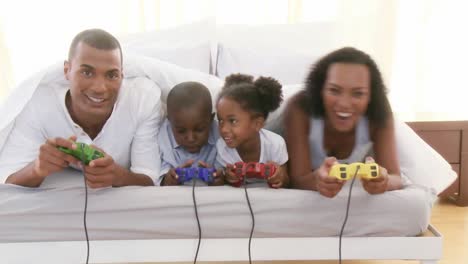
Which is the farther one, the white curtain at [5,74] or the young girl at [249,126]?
the white curtain at [5,74]

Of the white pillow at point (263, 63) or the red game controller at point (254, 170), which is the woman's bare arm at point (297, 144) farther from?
the white pillow at point (263, 63)

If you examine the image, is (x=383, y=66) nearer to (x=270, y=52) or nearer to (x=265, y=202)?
(x=270, y=52)

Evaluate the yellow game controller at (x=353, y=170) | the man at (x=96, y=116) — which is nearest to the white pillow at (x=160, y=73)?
the man at (x=96, y=116)

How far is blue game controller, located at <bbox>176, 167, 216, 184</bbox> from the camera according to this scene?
133 centimetres

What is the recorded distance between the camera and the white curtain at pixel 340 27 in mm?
2580

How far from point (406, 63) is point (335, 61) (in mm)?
1426

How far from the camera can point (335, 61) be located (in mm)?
1378

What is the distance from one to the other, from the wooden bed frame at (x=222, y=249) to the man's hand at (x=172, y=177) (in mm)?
162

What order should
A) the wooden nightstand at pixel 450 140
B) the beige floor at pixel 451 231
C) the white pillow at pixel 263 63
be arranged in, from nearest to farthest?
the beige floor at pixel 451 231, the white pillow at pixel 263 63, the wooden nightstand at pixel 450 140

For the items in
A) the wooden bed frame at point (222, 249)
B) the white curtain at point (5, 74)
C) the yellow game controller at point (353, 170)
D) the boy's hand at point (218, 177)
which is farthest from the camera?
the white curtain at point (5, 74)

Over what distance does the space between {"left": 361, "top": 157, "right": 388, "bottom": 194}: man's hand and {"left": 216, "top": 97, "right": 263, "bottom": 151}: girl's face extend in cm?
32

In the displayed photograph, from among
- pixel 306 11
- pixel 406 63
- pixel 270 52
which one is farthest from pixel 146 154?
pixel 406 63

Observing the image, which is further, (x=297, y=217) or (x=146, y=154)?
(x=146, y=154)

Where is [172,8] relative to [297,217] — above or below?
above
